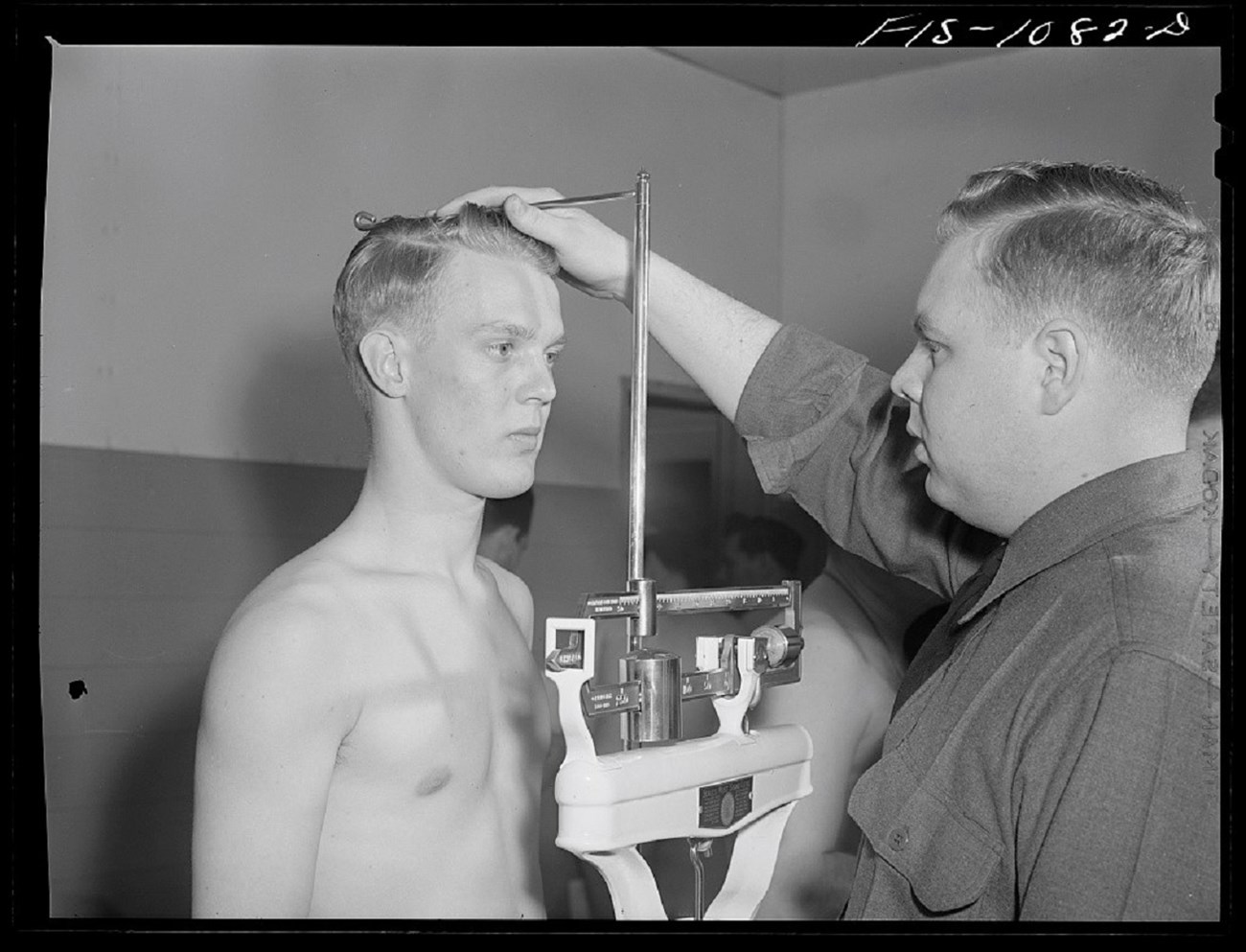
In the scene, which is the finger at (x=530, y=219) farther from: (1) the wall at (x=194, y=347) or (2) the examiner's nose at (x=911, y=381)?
(2) the examiner's nose at (x=911, y=381)

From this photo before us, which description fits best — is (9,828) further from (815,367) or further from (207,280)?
(815,367)

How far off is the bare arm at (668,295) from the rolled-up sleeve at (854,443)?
2cm

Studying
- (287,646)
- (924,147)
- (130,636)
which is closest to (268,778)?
(287,646)

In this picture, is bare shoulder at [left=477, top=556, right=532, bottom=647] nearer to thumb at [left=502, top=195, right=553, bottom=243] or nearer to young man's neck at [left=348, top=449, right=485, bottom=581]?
young man's neck at [left=348, top=449, right=485, bottom=581]

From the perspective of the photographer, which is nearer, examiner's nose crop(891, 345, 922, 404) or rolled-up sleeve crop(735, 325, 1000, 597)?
examiner's nose crop(891, 345, 922, 404)

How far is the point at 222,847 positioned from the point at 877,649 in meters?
0.67

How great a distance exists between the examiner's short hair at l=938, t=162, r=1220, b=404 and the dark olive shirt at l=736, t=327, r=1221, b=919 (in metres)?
0.09

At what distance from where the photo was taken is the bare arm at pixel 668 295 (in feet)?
3.76

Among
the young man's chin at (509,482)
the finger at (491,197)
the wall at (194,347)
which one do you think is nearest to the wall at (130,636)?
the wall at (194,347)

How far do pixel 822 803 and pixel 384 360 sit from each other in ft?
1.91

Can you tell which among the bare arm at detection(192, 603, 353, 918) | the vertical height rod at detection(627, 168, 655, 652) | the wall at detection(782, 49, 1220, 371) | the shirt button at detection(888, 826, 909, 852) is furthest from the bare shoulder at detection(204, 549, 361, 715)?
the wall at detection(782, 49, 1220, 371)

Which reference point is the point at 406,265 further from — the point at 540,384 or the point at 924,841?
the point at 924,841

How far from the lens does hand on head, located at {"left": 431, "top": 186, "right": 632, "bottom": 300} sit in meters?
1.13
